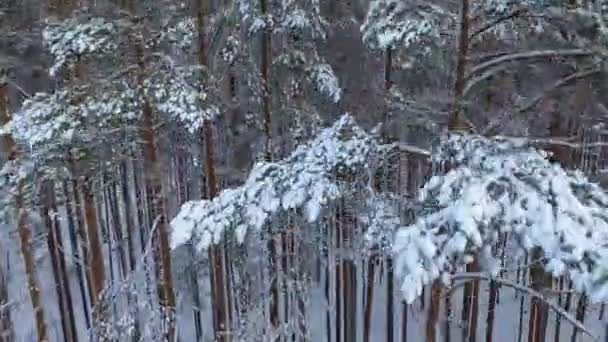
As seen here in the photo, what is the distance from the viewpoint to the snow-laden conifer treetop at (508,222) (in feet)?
12.8

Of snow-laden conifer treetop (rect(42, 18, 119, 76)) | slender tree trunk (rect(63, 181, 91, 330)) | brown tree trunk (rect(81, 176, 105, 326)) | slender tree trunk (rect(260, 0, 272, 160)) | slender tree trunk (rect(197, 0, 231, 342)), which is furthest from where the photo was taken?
slender tree trunk (rect(63, 181, 91, 330))

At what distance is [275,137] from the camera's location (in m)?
10.7

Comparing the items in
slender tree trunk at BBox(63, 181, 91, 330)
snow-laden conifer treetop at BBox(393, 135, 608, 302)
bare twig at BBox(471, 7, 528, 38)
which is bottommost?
slender tree trunk at BBox(63, 181, 91, 330)

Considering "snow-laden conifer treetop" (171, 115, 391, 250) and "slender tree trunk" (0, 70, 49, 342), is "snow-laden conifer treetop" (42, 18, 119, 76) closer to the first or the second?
"slender tree trunk" (0, 70, 49, 342)

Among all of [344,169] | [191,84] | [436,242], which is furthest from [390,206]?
[191,84]

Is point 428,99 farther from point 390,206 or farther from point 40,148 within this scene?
point 40,148

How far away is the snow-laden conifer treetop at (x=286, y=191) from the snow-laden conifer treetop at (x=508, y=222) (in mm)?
1221

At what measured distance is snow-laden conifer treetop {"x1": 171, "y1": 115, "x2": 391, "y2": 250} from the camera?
5.41 metres

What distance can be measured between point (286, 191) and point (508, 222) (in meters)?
2.13


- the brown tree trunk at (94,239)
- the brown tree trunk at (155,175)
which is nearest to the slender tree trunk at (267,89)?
the brown tree trunk at (155,175)

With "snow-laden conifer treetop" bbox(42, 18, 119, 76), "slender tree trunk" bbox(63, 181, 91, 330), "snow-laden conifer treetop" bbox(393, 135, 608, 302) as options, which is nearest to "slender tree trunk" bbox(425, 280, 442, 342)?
"snow-laden conifer treetop" bbox(393, 135, 608, 302)

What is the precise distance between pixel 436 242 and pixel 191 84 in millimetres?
5226

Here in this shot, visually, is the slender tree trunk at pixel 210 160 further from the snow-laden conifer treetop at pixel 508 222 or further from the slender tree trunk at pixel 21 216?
the snow-laden conifer treetop at pixel 508 222

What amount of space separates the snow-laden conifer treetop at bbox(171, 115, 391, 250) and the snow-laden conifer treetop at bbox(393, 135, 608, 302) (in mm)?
1221
